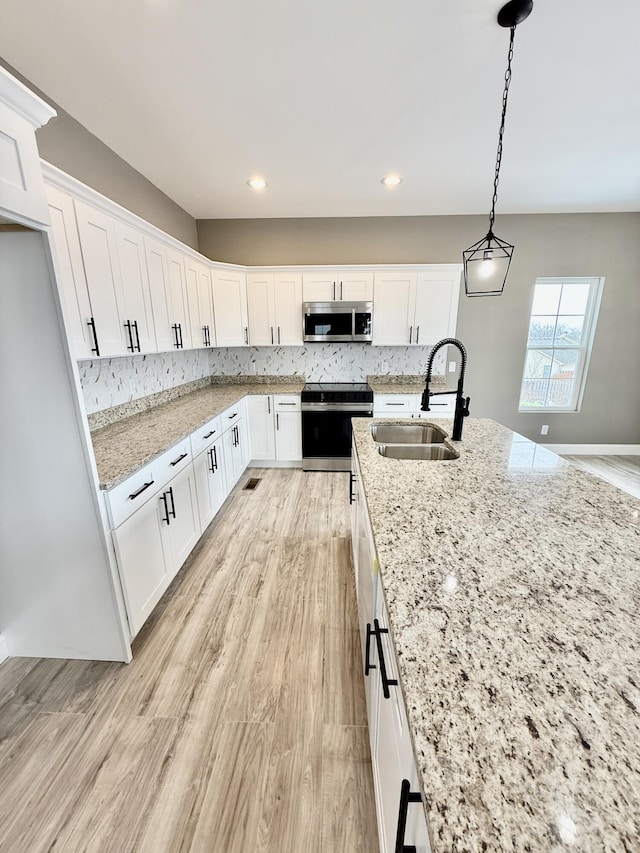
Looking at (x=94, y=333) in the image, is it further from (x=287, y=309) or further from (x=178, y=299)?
(x=287, y=309)

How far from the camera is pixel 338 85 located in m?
1.87

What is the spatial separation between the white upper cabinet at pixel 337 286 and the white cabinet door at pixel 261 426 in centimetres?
125

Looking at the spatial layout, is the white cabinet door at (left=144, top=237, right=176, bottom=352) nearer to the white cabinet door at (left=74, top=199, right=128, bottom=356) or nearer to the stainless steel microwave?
the white cabinet door at (left=74, top=199, right=128, bottom=356)

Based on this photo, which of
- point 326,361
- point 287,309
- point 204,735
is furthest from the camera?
point 326,361

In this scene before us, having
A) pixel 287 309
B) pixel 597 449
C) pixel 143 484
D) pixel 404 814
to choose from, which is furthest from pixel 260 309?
pixel 597 449

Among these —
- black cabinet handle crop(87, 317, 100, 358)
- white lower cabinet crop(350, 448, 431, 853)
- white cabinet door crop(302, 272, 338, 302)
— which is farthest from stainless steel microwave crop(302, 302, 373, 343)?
white lower cabinet crop(350, 448, 431, 853)

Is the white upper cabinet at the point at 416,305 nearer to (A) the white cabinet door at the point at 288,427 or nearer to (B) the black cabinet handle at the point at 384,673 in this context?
(A) the white cabinet door at the point at 288,427

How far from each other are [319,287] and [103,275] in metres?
2.27

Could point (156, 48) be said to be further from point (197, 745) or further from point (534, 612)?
point (197, 745)

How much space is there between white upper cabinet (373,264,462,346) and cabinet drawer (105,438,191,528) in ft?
8.42

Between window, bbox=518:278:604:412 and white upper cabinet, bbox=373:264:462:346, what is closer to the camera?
white upper cabinet, bbox=373:264:462:346

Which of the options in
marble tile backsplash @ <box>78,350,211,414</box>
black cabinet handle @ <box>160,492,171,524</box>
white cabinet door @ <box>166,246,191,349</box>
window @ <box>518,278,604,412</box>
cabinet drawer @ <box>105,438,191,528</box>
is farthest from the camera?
window @ <box>518,278,604,412</box>

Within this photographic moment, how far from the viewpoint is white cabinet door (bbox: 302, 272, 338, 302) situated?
3766 mm

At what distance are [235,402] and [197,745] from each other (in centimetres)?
255
